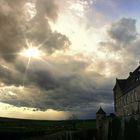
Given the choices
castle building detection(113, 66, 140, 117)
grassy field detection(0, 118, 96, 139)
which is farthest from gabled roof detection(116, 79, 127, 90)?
grassy field detection(0, 118, 96, 139)

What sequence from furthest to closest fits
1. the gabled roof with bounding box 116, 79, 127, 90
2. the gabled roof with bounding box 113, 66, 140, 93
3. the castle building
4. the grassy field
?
the gabled roof with bounding box 116, 79, 127, 90, the gabled roof with bounding box 113, 66, 140, 93, the castle building, the grassy field

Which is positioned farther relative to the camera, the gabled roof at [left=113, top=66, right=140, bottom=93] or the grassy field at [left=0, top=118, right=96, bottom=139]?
the gabled roof at [left=113, top=66, right=140, bottom=93]

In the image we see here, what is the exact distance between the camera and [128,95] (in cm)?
6788

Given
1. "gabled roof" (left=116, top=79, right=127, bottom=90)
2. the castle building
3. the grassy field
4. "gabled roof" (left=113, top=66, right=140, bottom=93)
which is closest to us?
the grassy field

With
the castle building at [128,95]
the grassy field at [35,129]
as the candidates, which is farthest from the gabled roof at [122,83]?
the grassy field at [35,129]

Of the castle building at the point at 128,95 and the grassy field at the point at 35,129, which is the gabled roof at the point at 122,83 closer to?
the castle building at the point at 128,95

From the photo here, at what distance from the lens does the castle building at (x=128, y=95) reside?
61.4 m

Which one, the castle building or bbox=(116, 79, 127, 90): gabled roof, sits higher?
bbox=(116, 79, 127, 90): gabled roof

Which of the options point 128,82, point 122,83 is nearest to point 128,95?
point 128,82

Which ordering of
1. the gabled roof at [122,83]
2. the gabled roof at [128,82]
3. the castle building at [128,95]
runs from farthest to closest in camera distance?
the gabled roof at [122,83] < the gabled roof at [128,82] < the castle building at [128,95]

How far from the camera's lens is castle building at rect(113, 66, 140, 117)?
61.4 meters

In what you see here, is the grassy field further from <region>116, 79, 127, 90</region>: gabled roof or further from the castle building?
<region>116, 79, 127, 90</region>: gabled roof

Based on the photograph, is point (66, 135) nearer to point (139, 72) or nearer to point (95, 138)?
point (95, 138)

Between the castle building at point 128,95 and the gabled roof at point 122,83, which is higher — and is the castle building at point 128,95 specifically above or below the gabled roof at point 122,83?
below
